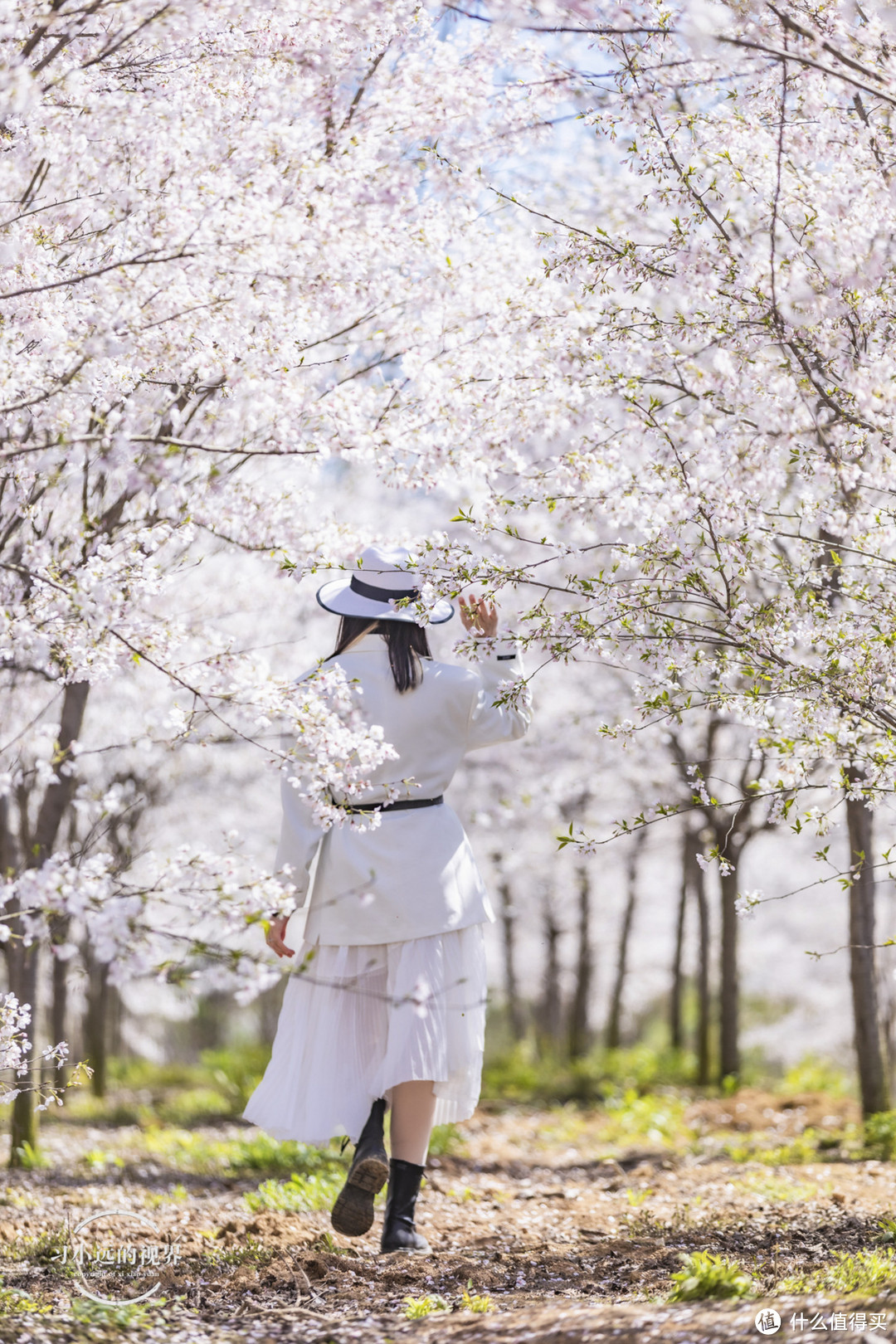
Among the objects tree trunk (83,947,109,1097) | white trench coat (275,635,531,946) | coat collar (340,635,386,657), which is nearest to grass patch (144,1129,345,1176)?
white trench coat (275,635,531,946)

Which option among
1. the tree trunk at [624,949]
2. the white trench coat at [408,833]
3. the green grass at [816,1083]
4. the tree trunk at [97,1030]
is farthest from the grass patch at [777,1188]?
the tree trunk at [624,949]

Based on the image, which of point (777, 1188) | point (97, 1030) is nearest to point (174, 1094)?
point (97, 1030)

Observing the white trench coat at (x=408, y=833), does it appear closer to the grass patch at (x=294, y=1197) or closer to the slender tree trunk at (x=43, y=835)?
the grass patch at (x=294, y=1197)

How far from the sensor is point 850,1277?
10.0 feet

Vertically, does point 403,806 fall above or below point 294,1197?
above

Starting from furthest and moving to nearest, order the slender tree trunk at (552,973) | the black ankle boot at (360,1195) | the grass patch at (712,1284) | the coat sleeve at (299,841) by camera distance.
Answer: the slender tree trunk at (552,973) → the coat sleeve at (299,841) → the black ankle boot at (360,1195) → the grass patch at (712,1284)

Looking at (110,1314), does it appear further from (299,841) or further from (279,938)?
(299,841)

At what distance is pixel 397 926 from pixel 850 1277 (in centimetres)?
168

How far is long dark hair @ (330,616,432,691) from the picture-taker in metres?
3.96

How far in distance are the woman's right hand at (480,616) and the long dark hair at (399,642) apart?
0.16 metres

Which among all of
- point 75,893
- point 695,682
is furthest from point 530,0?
point 75,893

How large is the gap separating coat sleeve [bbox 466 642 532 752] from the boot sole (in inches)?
54.9

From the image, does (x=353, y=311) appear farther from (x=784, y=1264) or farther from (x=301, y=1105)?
(x=784, y=1264)

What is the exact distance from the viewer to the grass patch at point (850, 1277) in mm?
2951
